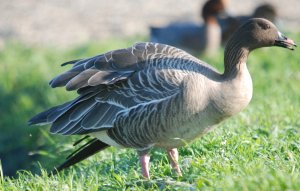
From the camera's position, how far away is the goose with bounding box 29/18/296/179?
241 inches

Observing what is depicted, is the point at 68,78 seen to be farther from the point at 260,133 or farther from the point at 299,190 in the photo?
the point at 299,190

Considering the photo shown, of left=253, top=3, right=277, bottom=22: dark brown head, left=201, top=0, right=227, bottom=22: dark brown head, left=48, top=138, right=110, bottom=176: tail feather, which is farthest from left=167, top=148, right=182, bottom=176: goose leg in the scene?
left=201, top=0, right=227, bottom=22: dark brown head

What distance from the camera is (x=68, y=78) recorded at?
657cm

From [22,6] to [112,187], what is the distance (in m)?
13.1

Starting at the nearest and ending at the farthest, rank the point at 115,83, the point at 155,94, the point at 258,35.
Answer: the point at 155,94
the point at 258,35
the point at 115,83

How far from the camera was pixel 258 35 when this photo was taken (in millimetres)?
6398

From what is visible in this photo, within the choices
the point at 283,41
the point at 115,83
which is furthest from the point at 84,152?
the point at 283,41

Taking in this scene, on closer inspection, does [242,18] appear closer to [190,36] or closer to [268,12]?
[268,12]

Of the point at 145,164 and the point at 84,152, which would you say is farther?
the point at 84,152

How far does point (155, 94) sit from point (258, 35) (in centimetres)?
111

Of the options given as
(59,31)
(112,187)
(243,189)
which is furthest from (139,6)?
(243,189)

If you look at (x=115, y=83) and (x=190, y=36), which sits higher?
(x=190, y=36)

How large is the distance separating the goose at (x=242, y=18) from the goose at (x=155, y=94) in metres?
7.81

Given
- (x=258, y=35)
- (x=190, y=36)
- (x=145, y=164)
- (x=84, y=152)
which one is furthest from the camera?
(x=190, y=36)
